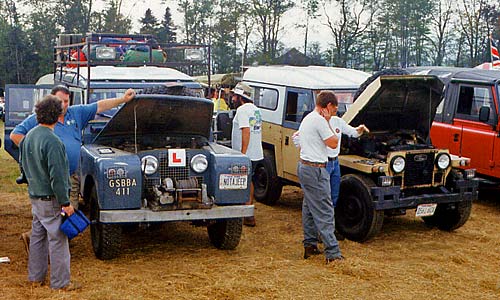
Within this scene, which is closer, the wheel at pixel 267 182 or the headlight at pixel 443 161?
the headlight at pixel 443 161

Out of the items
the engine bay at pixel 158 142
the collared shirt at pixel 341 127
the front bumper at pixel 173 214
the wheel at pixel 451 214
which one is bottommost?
the wheel at pixel 451 214

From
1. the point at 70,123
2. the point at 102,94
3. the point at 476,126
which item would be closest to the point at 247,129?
the point at 102,94

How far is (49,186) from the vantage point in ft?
18.3

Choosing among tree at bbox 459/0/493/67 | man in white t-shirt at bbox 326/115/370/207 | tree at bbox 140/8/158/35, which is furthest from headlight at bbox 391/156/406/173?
tree at bbox 140/8/158/35

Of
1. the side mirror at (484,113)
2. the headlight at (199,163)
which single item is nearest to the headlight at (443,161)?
the side mirror at (484,113)

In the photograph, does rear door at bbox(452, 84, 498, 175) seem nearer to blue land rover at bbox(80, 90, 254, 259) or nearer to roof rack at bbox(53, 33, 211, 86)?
roof rack at bbox(53, 33, 211, 86)

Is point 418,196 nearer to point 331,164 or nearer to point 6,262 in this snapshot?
point 331,164

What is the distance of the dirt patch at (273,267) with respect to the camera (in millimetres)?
5844

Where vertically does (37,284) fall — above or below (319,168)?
below

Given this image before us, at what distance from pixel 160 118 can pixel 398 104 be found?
3.03 meters

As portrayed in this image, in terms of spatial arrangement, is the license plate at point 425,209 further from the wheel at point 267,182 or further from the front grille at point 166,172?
the front grille at point 166,172

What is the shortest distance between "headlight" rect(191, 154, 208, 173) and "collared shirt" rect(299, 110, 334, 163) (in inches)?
39.4

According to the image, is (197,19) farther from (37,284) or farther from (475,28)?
(37,284)

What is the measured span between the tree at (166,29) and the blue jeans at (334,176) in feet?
111
